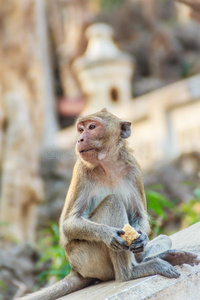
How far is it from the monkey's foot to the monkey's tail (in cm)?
52

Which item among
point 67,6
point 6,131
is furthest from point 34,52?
point 67,6

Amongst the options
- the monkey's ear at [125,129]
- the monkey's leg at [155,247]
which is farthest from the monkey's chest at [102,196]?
the monkey's ear at [125,129]

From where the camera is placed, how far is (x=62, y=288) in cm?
352

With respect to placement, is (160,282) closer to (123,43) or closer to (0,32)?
(0,32)

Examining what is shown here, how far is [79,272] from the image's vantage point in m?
3.57

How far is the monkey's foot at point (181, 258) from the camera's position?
3336 mm

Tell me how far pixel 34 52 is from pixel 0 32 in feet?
Result: 2.48

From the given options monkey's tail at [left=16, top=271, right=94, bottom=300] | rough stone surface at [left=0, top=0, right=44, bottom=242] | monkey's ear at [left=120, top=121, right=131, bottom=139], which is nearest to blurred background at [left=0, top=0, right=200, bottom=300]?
rough stone surface at [left=0, top=0, right=44, bottom=242]

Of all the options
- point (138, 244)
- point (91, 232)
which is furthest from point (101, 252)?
point (138, 244)

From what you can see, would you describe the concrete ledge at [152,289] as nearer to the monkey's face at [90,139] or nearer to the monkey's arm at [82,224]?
the monkey's arm at [82,224]

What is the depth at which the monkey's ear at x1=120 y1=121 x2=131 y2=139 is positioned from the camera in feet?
12.7

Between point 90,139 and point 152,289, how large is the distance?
40.7 inches

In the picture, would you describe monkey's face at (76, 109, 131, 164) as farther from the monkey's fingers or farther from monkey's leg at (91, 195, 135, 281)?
the monkey's fingers

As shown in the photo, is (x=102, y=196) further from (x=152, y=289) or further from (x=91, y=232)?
(x=152, y=289)
